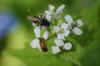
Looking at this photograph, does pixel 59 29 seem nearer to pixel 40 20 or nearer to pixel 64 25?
pixel 64 25

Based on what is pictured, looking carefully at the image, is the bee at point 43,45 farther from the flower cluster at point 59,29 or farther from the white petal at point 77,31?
the white petal at point 77,31

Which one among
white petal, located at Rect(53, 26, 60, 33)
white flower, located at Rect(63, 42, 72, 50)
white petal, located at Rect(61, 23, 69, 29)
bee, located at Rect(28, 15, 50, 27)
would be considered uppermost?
bee, located at Rect(28, 15, 50, 27)

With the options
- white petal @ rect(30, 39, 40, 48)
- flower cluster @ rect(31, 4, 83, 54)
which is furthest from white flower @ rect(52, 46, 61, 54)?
white petal @ rect(30, 39, 40, 48)

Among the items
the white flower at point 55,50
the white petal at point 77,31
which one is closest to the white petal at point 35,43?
the white flower at point 55,50

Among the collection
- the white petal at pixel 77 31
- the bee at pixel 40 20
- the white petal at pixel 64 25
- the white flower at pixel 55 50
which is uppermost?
the bee at pixel 40 20

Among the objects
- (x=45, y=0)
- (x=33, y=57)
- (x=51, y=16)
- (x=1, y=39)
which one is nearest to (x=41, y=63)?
(x=33, y=57)

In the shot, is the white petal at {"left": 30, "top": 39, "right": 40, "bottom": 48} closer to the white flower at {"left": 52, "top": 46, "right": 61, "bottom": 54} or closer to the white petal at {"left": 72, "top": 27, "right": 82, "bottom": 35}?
the white flower at {"left": 52, "top": 46, "right": 61, "bottom": 54}

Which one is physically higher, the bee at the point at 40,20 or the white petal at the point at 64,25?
the bee at the point at 40,20

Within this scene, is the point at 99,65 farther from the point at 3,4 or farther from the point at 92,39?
the point at 3,4

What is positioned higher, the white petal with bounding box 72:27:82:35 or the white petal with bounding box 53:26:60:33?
the white petal with bounding box 53:26:60:33
